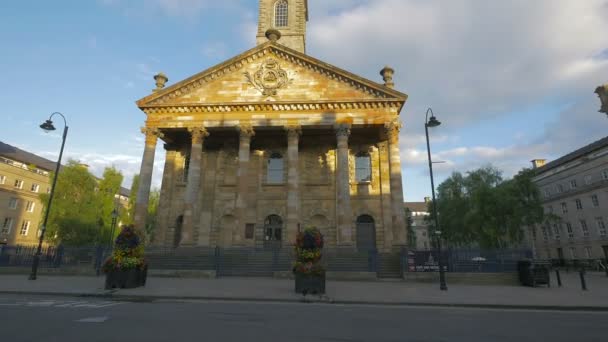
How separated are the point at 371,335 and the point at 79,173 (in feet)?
137

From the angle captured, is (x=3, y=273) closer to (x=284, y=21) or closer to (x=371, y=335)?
(x=371, y=335)

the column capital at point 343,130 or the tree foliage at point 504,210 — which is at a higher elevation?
the column capital at point 343,130

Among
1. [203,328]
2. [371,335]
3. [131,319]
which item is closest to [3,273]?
[131,319]

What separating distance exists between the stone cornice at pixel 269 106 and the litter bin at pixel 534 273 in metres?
12.7

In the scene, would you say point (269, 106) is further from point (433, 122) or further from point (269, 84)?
point (433, 122)

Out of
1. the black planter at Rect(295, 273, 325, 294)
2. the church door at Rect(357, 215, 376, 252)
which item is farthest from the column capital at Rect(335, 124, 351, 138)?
the black planter at Rect(295, 273, 325, 294)

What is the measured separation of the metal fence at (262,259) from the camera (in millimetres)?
17000

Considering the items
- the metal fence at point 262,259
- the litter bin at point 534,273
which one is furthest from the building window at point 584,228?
the litter bin at point 534,273

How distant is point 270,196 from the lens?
25812 millimetres

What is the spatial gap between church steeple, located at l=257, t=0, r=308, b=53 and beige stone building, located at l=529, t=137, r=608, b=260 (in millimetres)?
34969

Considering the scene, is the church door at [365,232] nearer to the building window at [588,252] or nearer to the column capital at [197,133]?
the column capital at [197,133]

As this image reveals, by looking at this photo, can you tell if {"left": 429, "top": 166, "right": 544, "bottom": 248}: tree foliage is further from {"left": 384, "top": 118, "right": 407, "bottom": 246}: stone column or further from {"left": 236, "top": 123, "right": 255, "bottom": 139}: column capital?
{"left": 236, "top": 123, "right": 255, "bottom": 139}: column capital

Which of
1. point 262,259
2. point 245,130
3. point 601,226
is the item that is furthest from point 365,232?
point 601,226

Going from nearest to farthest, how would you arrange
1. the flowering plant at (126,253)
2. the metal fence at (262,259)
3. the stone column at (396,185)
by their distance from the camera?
the flowering plant at (126,253) < the metal fence at (262,259) < the stone column at (396,185)
